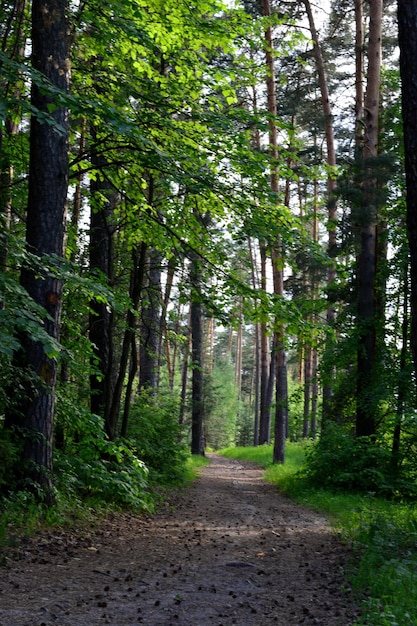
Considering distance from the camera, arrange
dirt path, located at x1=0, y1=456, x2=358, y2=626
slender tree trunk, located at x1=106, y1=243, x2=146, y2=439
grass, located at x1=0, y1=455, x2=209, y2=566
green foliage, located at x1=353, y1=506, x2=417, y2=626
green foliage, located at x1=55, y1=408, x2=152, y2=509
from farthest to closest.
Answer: slender tree trunk, located at x1=106, y1=243, x2=146, y2=439 → green foliage, located at x1=55, y1=408, x2=152, y2=509 → grass, located at x1=0, y1=455, x2=209, y2=566 → dirt path, located at x1=0, y1=456, x2=358, y2=626 → green foliage, located at x1=353, y1=506, x2=417, y2=626

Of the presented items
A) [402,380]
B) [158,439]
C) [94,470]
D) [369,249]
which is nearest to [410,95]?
[94,470]

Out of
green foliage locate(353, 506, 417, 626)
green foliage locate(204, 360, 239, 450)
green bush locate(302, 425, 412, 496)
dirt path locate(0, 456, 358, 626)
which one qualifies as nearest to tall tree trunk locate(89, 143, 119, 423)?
dirt path locate(0, 456, 358, 626)

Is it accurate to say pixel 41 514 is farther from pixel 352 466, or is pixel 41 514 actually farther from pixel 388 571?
pixel 352 466

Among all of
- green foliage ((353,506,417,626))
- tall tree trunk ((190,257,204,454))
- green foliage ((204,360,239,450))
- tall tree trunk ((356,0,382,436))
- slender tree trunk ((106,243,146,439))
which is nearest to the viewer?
green foliage ((353,506,417,626))

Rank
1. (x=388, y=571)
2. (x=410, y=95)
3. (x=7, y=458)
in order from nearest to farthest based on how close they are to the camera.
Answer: (x=410, y=95), (x=388, y=571), (x=7, y=458)

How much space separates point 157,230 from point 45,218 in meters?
2.64

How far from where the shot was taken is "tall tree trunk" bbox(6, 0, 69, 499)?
7.70m

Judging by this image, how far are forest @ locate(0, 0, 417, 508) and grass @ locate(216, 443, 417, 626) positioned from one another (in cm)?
115

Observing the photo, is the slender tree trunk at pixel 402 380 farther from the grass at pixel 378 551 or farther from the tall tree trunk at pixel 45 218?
the tall tree trunk at pixel 45 218

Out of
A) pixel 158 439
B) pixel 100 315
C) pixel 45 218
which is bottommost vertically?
pixel 158 439

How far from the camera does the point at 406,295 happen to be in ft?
43.1

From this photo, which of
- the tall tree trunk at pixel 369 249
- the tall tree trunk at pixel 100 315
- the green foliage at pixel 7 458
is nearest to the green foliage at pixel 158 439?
the tall tree trunk at pixel 100 315

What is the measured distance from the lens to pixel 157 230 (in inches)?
397

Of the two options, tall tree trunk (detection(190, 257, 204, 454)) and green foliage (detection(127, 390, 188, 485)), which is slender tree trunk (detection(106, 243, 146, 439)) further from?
tall tree trunk (detection(190, 257, 204, 454))
